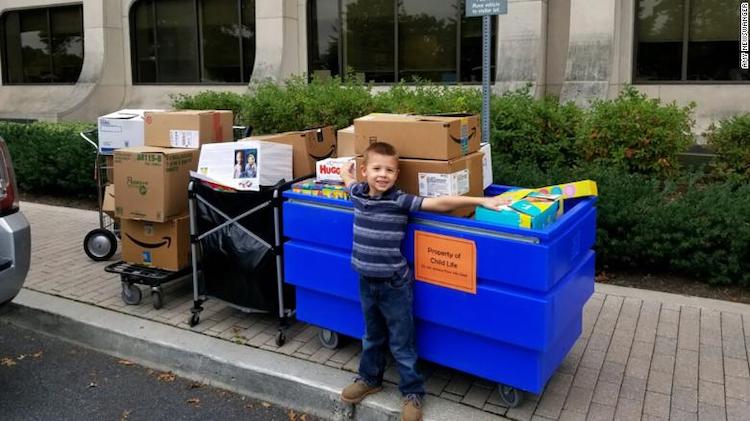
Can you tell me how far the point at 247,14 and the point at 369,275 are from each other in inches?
496

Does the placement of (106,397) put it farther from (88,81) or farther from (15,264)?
(88,81)

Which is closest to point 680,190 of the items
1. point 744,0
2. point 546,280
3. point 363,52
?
point 546,280

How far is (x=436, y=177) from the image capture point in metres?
3.64

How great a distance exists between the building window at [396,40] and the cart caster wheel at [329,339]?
827 cm

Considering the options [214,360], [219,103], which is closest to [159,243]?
[214,360]

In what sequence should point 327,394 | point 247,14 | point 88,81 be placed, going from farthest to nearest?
point 88,81 < point 247,14 < point 327,394

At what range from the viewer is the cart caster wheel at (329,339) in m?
4.32

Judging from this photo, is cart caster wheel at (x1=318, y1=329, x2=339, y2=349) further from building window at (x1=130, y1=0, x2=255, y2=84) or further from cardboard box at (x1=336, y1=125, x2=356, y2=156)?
building window at (x1=130, y1=0, x2=255, y2=84)

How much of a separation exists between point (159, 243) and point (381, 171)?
2459 millimetres

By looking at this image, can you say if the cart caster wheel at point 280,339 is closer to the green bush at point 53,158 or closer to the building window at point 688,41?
the green bush at point 53,158

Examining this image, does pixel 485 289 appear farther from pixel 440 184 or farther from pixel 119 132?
pixel 119 132

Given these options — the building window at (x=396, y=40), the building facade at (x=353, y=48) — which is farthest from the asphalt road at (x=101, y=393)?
the building window at (x=396, y=40)

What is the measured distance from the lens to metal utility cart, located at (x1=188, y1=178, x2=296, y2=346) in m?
4.46

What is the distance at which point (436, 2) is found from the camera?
12641 mm
